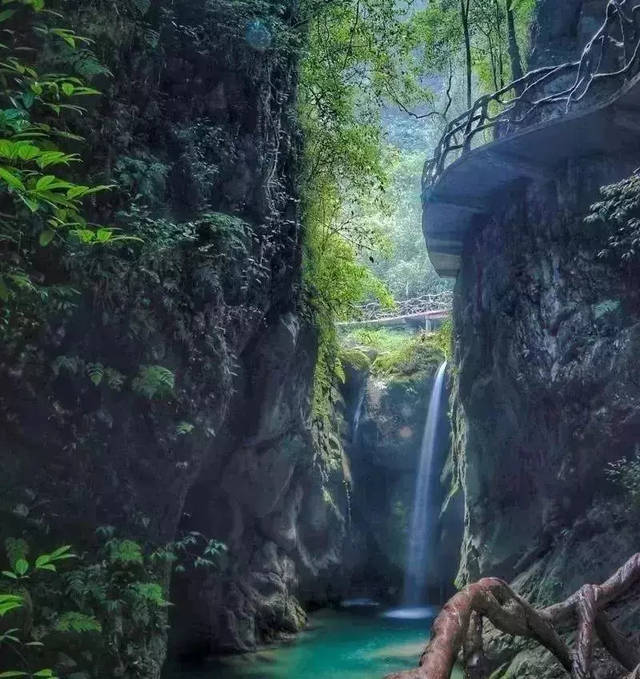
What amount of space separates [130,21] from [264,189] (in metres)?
2.83

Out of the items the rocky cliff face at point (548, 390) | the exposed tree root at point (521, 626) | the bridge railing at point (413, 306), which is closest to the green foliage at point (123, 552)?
the exposed tree root at point (521, 626)

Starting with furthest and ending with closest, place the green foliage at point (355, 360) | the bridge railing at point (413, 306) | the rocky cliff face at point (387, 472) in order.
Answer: the bridge railing at point (413, 306), the green foliage at point (355, 360), the rocky cliff face at point (387, 472)

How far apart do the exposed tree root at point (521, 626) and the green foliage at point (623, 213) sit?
503cm

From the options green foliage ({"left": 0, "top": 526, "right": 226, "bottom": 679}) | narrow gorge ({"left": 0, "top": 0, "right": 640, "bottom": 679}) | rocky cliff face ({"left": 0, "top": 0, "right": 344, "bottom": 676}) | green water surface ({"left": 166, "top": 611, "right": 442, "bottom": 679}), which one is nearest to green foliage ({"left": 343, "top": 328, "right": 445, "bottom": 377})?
narrow gorge ({"left": 0, "top": 0, "right": 640, "bottom": 679})

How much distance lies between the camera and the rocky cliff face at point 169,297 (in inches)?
265

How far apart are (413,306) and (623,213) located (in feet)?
66.4

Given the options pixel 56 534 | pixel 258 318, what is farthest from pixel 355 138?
pixel 56 534

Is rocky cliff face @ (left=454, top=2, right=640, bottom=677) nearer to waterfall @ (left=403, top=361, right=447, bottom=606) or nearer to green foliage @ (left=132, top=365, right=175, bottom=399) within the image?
waterfall @ (left=403, top=361, right=447, bottom=606)

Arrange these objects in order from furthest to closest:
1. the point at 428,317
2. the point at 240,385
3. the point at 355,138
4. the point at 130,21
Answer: the point at 428,317 < the point at 355,138 < the point at 240,385 < the point at 130,21

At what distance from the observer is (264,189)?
31.7 feet

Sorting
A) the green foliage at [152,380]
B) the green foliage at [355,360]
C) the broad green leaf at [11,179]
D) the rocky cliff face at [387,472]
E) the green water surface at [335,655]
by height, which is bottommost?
the green water surface at [335,655]

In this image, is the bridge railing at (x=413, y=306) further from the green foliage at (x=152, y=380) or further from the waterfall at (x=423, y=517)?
the green foliage at (x=152, y=380)

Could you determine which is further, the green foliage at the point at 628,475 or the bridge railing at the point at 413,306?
the bridge railing at the point at 413,306

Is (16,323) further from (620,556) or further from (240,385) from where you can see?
(620,556)
